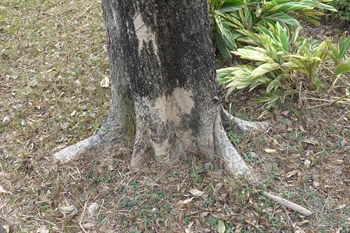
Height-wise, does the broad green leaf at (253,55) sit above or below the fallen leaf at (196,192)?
above

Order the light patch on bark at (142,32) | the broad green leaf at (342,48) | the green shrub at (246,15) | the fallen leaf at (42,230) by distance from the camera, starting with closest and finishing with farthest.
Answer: the light patch on bark at (142,32), the fallen leaf at (42,230), the broad green leaf at (342,48), the green shrub at (246,15)

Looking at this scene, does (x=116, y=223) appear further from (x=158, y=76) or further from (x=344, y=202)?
(x=344, y=202)

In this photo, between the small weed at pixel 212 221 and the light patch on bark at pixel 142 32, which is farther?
the small weed at pixel 212 221

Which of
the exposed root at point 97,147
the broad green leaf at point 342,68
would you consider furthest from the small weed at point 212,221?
the broad green leaf at point 342,68

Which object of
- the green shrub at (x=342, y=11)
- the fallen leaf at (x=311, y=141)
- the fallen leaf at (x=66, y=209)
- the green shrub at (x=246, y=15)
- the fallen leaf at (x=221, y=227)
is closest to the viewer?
the fallen leaf at (x=221, y=227)

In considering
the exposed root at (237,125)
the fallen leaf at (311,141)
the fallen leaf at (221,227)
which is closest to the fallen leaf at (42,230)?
the fallen leaf at (221,227)

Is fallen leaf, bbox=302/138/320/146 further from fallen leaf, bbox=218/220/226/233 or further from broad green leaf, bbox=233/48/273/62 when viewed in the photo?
fallen leaf, bbox=218/220/226/233

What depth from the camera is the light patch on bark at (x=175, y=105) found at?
2.56 m

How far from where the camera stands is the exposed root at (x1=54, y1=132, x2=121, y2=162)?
291 cm

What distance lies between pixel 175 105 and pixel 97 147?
745 mm

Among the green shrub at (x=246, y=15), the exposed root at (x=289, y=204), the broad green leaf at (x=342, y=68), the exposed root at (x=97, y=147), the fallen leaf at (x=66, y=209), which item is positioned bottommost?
the exposed root at (x=289, y=204)

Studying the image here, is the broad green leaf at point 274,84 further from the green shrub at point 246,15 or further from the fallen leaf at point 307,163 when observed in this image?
the fallen leaf at point 307,163

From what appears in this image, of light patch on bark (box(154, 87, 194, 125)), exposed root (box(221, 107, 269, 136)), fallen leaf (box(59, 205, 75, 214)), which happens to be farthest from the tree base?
fallen leaf (box(59, 205, 75, 214))

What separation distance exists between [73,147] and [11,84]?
1.65 m
